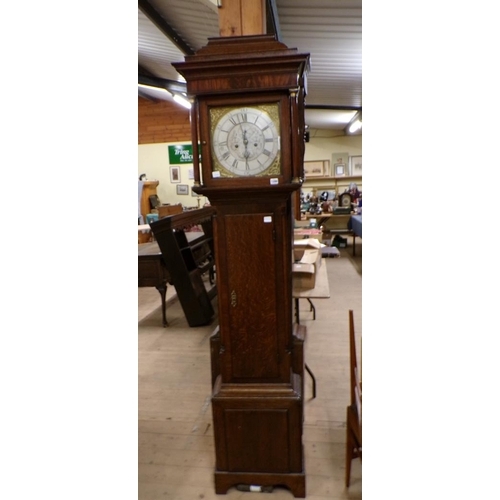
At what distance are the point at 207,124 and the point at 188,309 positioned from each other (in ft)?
8.86

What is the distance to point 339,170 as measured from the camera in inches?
365

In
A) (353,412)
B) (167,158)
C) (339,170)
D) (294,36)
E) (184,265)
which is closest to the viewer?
(353,412)

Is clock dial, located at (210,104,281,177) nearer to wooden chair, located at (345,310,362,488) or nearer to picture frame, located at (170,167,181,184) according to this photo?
wooden chair, located at (345,310,362,488)

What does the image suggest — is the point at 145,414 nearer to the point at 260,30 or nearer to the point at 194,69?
the point at 194,69

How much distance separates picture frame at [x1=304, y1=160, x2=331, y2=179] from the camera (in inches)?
367

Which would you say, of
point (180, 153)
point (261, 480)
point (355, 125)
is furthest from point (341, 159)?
point (261, 480)

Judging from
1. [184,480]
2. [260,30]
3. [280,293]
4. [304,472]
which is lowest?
[184,480]

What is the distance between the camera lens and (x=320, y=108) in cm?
663

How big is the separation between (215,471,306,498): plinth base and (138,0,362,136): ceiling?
274 cm

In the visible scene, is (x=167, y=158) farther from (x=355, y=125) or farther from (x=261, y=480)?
(x=261, y=480)

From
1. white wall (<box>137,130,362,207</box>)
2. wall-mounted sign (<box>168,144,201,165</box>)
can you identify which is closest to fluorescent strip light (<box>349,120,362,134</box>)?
white wall (<box>137,130,362,207</box>)

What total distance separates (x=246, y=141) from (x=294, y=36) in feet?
8.22

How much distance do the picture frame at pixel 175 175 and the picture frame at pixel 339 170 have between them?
368cm

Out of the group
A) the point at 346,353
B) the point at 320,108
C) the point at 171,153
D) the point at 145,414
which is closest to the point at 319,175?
the point at 320,108
